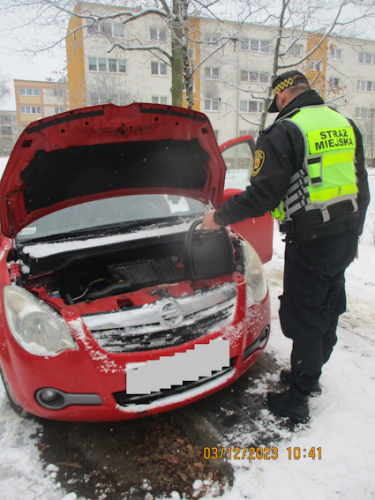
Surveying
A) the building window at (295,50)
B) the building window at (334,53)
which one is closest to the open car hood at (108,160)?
the building window at (295,50)

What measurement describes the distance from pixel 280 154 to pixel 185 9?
7647mm

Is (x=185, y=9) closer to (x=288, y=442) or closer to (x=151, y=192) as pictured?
(x=151, y=192)

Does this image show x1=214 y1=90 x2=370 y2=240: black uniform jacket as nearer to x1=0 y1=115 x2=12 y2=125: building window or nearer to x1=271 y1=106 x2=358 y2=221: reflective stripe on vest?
x1=271 y1=106 x2=358 y2=221: reflective stripe on vest

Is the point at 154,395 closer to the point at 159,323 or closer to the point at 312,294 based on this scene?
the point at 159,323

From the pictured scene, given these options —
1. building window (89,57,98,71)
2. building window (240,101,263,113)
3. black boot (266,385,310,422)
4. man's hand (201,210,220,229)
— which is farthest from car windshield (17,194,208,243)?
building window (240,101,263,113)

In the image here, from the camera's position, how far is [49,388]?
5.44 ft

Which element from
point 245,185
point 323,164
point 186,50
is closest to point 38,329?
point 323,164

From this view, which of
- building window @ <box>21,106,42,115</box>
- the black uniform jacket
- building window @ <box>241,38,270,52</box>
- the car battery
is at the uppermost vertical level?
building window @ <box>21,106,42,115</box>

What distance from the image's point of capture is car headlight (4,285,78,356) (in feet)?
5.45

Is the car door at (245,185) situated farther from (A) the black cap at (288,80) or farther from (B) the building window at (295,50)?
(B) the building window at (295,50)

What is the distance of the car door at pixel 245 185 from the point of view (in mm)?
2998

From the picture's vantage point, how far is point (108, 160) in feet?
7.93

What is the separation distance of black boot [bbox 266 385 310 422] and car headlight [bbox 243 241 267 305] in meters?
0.59

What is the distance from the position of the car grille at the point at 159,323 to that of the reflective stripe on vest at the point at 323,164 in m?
0.75
